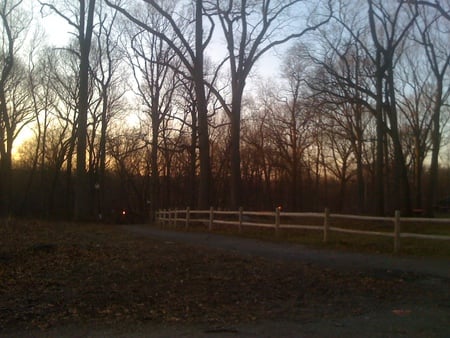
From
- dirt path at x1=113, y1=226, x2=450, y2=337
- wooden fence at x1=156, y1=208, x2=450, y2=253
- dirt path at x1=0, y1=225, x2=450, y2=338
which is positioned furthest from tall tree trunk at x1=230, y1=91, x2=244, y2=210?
dirt path at x1=113, y1=226, x2=450, y2=337

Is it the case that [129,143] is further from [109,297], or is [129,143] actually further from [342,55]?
[109,297]

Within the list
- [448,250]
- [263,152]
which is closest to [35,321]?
[448,250]

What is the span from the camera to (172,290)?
839 cm

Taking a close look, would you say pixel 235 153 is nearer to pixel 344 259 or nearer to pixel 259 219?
pixel 259 219

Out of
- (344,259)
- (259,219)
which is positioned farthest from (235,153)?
(344,259)

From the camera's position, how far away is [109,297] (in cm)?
774

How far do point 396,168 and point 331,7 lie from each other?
1073 centimetres

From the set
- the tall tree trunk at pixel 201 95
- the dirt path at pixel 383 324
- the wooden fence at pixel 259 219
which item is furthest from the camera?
the tall tree trunk at pixel 201 95

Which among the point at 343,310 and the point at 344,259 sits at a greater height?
the point at 344,259

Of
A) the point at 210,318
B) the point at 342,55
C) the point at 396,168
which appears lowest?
the point at 210,318

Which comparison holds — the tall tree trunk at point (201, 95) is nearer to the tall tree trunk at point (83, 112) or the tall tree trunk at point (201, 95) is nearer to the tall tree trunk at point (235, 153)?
the tall tree trunk at point (235, 153)

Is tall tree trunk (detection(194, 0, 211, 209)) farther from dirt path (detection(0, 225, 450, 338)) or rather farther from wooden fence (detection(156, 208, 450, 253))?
dirt path (detection(0, 225, 450, 338))

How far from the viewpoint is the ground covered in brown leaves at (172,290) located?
22.6 ft

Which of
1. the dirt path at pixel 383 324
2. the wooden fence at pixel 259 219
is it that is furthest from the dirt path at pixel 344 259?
the wooden fence at pixel 259 219
